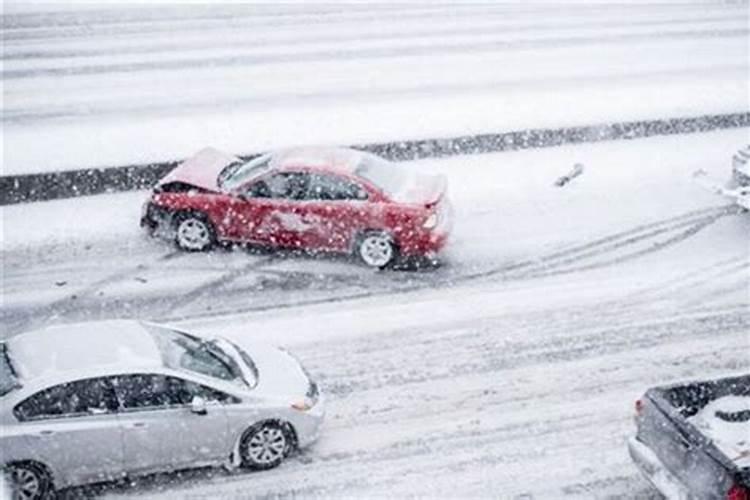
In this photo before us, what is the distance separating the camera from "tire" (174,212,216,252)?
14039mm

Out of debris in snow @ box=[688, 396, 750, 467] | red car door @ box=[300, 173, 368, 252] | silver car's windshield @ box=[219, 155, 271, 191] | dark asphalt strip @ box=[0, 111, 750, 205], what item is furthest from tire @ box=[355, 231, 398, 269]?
debris in snow @ box=[688, 396, 750, 467]

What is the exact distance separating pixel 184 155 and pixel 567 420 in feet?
29.8

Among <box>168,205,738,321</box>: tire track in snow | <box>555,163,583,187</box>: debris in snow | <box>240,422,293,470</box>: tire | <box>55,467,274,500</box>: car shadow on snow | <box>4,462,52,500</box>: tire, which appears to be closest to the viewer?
<box>4,462,52,500</box>: tire

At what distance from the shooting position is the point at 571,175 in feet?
57.9

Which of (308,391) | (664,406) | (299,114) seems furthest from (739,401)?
(299,114)

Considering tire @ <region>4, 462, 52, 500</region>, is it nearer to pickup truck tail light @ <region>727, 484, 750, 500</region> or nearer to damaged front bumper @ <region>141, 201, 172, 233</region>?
damaged front bumper @ <region>141, 201, 172, 233</region>

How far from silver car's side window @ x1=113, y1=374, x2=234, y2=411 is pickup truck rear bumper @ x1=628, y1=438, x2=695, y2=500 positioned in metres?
4.01

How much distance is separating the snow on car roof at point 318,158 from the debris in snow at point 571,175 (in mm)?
4280

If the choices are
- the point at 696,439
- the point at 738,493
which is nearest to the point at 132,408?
the point at 696,439

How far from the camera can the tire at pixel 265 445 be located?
9.66 meters

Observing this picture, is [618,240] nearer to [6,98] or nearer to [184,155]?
[184,155]

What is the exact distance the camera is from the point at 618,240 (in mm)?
15164

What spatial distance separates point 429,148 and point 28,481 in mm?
11105

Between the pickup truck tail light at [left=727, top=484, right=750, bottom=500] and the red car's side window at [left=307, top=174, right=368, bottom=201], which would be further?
the red car's side window at [left=307, top=174, right=368, bottom=201]
